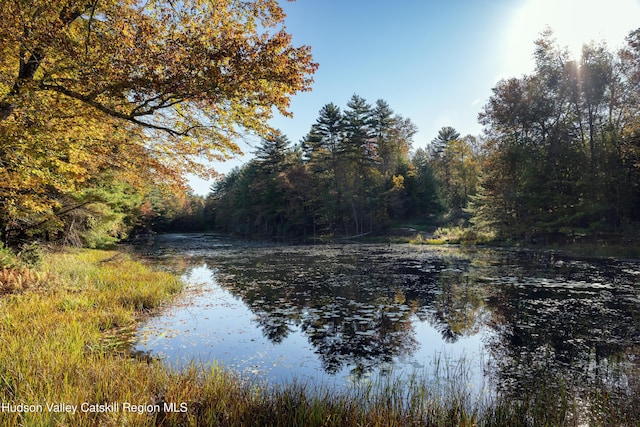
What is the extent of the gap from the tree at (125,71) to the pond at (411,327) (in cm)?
455

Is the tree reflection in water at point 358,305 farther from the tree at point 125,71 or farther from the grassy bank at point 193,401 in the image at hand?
the tree at point 125,71

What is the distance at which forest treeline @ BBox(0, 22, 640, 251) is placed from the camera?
30.6 ft

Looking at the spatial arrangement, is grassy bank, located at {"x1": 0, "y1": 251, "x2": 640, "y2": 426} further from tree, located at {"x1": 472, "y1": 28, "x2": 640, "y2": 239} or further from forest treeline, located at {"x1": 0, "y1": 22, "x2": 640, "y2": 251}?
tree, located at {"x1": 472, "y1": 28, "x2": 640, "y2": 239}

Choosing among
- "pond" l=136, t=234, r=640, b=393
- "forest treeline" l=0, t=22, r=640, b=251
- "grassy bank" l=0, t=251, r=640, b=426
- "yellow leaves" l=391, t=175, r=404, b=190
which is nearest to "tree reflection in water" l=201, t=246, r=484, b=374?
"pond" l=136, t=234, r=640, b=393

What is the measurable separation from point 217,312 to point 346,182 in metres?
37.0

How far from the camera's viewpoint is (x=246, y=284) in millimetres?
13484

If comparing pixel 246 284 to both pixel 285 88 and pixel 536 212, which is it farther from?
pixel 536 212

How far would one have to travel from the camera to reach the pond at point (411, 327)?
557 cm

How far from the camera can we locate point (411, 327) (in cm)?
787

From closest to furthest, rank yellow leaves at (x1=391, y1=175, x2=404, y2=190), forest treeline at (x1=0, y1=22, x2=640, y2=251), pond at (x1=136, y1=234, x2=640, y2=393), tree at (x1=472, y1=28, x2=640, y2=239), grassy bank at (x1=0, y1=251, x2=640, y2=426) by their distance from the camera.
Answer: grassy bank at (x1=0, y1=251, x2=640, y2=426) → pond at (x1=136, y1=234, x2=640, y2=393) → forest treeline at (x1=0, y1=22, x2=640, y2=251) → tree at (x1=472, y1=28, x2=640, y2=239) → yellow leaves at (x1=391, y1=175, x2=404, y2=190)

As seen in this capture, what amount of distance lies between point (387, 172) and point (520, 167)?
20.0 metres

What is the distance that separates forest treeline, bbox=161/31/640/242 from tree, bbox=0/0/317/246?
3.23m

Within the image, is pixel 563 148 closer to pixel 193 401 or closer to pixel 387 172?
pixel 387 172

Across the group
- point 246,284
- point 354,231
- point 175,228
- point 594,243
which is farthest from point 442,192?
point 175,228
